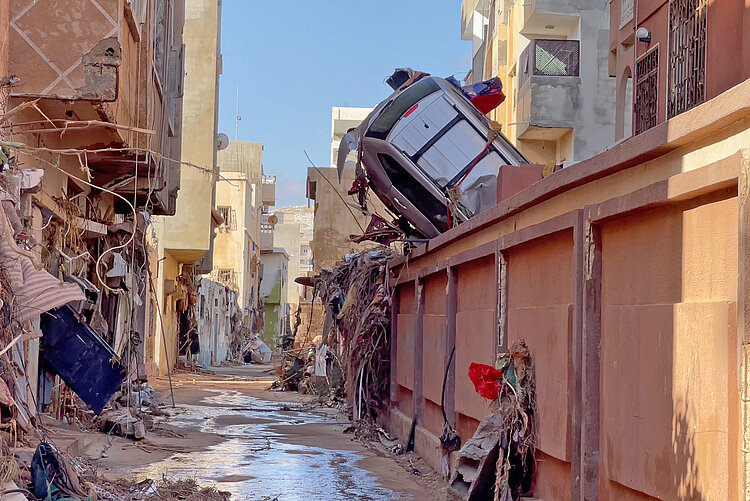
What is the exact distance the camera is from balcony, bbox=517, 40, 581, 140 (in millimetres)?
24141

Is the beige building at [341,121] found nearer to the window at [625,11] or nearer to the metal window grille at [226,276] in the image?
the metal window grille at [226,276]

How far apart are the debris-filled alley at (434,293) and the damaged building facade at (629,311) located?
2cm

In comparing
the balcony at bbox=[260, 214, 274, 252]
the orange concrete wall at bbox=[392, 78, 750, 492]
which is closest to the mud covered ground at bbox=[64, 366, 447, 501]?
the orange concrete wall at bbox=[392, 78, 750, 492]

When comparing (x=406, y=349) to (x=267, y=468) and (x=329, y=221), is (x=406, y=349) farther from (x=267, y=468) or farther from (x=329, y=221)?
(x=329, y=221)

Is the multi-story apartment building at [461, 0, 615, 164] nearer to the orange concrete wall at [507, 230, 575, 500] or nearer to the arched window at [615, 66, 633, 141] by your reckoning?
the arched window at [615, 66, 633, 141]

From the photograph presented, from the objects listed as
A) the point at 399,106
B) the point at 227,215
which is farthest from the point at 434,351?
the point at 227,215

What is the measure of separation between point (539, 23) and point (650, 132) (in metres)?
21.7

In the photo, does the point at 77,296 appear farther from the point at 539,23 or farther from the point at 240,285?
the point at 240,285

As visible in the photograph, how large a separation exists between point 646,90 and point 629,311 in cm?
1138

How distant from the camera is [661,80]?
48.3 feet

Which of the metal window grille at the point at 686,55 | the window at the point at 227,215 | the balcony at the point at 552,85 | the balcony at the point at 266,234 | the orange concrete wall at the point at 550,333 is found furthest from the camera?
the balcony at the point at 266,234

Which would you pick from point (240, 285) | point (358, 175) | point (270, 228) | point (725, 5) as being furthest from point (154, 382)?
point (270, 228)

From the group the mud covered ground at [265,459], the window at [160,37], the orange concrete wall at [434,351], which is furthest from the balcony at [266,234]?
A: the orange concrete wall at [434,351]

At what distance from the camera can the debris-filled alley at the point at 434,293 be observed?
4551mm
